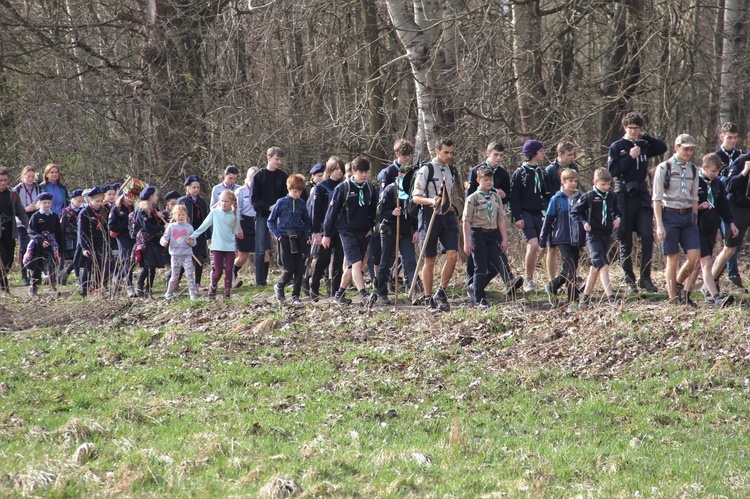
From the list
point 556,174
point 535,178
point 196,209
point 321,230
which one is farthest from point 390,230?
point 196,209

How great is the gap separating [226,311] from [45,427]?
5219 millimetres

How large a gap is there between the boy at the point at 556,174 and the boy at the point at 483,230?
853 mm

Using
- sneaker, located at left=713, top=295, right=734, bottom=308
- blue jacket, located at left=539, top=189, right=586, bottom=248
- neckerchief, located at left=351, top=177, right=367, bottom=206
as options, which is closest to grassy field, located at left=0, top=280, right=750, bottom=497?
sneaker, located at left=713, top=295, right=734, bottom=308

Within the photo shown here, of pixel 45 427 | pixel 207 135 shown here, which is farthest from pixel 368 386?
pixel 207 135

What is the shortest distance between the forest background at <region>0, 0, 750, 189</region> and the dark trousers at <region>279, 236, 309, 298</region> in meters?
3.38

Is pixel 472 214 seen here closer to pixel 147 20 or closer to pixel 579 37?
pixel 579 37

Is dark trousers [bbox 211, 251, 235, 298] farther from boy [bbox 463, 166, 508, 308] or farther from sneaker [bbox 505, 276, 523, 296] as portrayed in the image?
sneaker [bbox 505, 276, 523, 296]

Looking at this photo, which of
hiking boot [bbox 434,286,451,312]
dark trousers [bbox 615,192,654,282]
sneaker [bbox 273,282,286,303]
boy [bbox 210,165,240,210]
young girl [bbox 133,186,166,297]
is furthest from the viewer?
boy [bbox 210,165,240,210]

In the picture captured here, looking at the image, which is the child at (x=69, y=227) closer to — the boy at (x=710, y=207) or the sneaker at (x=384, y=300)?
the sneaker at (x=384, y=300)

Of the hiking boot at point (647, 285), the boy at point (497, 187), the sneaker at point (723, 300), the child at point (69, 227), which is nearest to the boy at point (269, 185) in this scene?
the boy at point (497, 187)

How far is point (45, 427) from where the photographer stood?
811 cm

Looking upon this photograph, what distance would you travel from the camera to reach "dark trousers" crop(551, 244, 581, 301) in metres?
12.3

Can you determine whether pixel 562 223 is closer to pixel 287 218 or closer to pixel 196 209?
pixel 287 218

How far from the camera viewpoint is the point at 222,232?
14320mm
